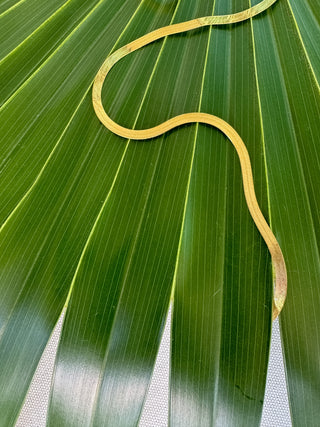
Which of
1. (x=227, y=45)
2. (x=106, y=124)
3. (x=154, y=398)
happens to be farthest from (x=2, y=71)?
(x=154, y=398)

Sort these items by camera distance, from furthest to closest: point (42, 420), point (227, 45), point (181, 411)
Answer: point (42, 420) → point (227, 45) → point (181, 411)

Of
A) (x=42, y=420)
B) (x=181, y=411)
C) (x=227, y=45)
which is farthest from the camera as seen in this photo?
(x=42, y=420)

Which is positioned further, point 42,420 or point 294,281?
point 42,420

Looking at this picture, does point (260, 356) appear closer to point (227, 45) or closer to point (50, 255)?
point (50, 255)

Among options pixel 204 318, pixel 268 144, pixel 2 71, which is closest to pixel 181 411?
pixel 204 318

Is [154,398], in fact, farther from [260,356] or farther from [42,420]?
[260,356]

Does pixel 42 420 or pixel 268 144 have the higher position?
pixel 268 144

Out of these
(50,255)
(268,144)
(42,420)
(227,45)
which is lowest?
(42,420)
